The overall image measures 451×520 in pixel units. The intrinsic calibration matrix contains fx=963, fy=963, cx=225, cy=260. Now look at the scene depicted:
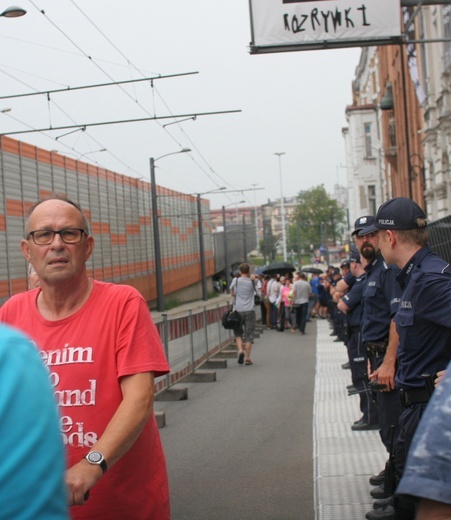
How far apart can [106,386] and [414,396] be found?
6.41 ft

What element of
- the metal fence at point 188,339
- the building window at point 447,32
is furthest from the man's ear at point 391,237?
the building window at point 447,32

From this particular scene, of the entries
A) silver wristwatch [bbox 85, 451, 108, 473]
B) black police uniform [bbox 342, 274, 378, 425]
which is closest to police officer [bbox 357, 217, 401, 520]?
black police uniform [bbox 342, 274, 378, 425]

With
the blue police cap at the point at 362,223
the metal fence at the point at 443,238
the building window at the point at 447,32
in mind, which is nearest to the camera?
the blue police cap at the point at 362,223

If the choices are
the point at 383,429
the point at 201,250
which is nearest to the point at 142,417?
the point at 383,429

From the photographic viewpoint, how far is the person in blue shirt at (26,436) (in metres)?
1.65

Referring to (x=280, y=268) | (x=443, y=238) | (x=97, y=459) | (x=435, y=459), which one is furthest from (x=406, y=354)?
(x=280, y=268)

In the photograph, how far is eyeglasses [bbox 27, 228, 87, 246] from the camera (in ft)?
11.7

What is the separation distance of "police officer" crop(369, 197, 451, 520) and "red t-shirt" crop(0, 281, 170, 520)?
5.28 ft

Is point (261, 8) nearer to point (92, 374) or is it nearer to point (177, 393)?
point (177, 393)

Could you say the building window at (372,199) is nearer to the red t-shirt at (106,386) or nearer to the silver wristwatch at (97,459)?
the red t-shirt at (106,386)

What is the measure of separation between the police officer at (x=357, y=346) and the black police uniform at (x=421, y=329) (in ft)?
13.0

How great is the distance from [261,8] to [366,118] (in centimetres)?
6021

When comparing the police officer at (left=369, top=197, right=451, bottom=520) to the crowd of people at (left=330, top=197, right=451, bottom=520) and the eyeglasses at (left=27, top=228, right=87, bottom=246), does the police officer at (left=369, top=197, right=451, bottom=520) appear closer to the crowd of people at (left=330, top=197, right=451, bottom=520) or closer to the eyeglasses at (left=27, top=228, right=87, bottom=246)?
the crowd of people at (left=330, top=197, right=451, bottom=520)

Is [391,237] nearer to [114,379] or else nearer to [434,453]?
[114,379]
